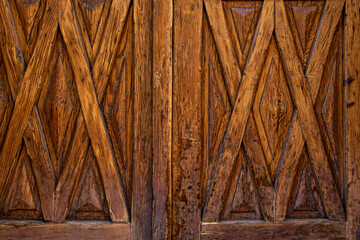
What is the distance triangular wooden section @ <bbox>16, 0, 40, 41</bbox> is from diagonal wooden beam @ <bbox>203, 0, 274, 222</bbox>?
183cm

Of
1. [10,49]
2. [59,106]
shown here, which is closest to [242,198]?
[59,106]

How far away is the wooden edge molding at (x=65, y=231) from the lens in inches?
76.9

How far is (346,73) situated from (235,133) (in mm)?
1078

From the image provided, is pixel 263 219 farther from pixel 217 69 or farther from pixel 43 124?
pixel 43 124

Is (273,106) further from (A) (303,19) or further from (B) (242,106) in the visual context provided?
(A) (303,19)

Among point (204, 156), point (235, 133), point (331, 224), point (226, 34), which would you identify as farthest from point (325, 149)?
point (226, 34)

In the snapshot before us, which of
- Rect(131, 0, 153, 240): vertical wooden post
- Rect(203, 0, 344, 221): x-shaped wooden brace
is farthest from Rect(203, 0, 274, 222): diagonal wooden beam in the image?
Rect(131, 0, 153, 240): vertical wooden post

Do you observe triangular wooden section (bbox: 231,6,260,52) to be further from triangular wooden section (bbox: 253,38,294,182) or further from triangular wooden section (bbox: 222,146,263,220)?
triangular wooden section (bbox: 222,146,263,220)

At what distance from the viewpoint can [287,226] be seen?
6.56 ft

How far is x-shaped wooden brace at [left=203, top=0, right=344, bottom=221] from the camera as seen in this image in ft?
6.60

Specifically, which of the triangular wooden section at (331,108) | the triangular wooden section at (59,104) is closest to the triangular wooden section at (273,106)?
the triangular wooden section at (331,108)

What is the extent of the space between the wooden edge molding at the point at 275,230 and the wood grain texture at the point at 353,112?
5.2 inches

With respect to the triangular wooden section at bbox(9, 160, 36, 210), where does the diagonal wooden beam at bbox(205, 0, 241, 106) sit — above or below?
above

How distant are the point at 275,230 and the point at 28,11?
2743mm
